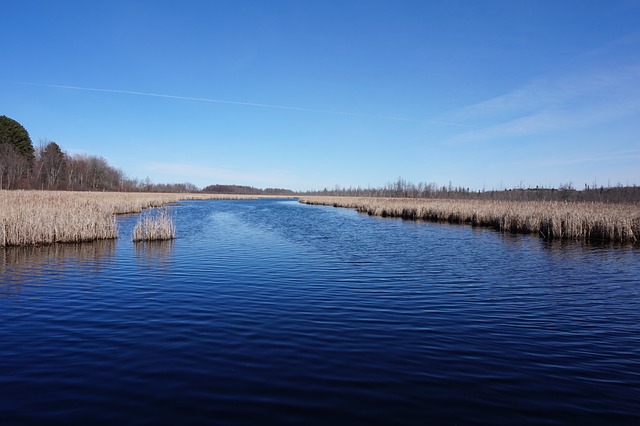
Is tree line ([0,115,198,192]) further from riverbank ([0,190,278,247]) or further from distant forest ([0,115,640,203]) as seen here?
riverbank ([0,190,278,247])

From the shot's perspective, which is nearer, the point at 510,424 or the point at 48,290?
the point at 510,424

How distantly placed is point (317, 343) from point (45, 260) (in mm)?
11437

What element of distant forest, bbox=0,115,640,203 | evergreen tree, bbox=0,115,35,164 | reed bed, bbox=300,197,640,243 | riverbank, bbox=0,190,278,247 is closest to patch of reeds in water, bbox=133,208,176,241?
riverbank, bbox=0,190,278,247

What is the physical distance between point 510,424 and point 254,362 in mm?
3120

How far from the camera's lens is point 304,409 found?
4.08m

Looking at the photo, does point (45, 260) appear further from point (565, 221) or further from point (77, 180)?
point (77, 180)

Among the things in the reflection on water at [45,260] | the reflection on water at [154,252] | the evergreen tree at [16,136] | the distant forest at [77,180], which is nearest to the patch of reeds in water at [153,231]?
the reflection on water at [154,252]

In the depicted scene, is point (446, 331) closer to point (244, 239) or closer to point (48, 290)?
point (48, 290)

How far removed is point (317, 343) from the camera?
6012 millimetres

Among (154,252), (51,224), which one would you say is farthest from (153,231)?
(51,224)

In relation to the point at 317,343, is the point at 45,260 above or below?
above

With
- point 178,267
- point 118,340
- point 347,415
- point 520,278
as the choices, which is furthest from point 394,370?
point 178,267

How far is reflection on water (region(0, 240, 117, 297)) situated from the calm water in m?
0.12

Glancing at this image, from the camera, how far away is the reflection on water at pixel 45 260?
1023 cm
